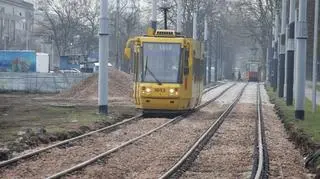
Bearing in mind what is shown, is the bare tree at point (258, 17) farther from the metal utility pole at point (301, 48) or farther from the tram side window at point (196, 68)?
the metal utility pole at point (301, 48)

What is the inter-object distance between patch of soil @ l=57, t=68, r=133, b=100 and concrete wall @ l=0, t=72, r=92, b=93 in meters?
6.32

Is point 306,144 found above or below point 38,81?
below

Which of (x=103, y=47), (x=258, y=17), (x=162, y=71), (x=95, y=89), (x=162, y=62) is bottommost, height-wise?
(x=95, y=89)

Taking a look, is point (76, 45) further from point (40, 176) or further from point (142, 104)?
point (40, 176)

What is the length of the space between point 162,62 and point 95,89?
64.3 feet

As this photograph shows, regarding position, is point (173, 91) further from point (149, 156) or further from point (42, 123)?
point (149, 156)

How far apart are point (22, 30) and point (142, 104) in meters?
88.9

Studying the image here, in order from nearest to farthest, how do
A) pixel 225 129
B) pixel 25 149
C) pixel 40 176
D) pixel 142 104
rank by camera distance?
pixel 40 176, pixel 25 149, pixel 225 129, pixel 142 104

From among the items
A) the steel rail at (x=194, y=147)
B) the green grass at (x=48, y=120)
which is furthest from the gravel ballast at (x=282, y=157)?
the green grass at (x=48, y=120)

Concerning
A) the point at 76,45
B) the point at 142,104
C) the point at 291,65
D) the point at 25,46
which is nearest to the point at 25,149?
the point at 142,104

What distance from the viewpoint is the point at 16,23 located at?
11562cm

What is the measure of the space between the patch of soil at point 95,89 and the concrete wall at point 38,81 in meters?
6.32

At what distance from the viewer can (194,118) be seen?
99.0ft

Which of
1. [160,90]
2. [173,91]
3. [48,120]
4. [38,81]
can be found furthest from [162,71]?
[38,81]
